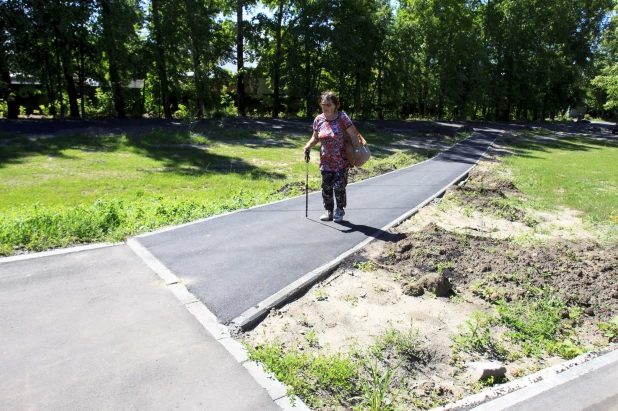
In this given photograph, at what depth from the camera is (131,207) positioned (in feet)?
28.0

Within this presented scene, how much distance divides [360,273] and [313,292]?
798 mm

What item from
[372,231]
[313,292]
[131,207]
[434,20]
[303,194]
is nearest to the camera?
[313,292]

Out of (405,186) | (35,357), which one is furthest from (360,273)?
(405,186)

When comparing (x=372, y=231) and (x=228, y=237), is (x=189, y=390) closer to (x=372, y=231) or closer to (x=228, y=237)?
(x=228, y=237)

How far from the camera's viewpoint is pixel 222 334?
13.3ft

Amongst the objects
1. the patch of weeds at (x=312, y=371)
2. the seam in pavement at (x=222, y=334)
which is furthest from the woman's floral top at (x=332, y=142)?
the patch of weeds at (x=312, y=371)

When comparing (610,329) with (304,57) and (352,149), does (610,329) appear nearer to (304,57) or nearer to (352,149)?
(352,149)

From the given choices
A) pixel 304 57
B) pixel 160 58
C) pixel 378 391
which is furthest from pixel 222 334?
pixel 304 57

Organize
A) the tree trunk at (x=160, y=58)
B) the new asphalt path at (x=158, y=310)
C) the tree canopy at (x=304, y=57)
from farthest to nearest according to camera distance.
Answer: the tree trunk at (x=160, y=58), the tree canopy at (x=304, y=57), the new asphalt path at (x=158, y=310)

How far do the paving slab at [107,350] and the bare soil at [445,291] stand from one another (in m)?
0.53

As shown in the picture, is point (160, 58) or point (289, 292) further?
point (160, 58)

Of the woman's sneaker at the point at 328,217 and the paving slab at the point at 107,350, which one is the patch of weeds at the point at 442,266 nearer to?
the woman's sneaker at the point at 328,217

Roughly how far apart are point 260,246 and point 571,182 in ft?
36.8

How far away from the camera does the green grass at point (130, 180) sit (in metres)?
6.88
